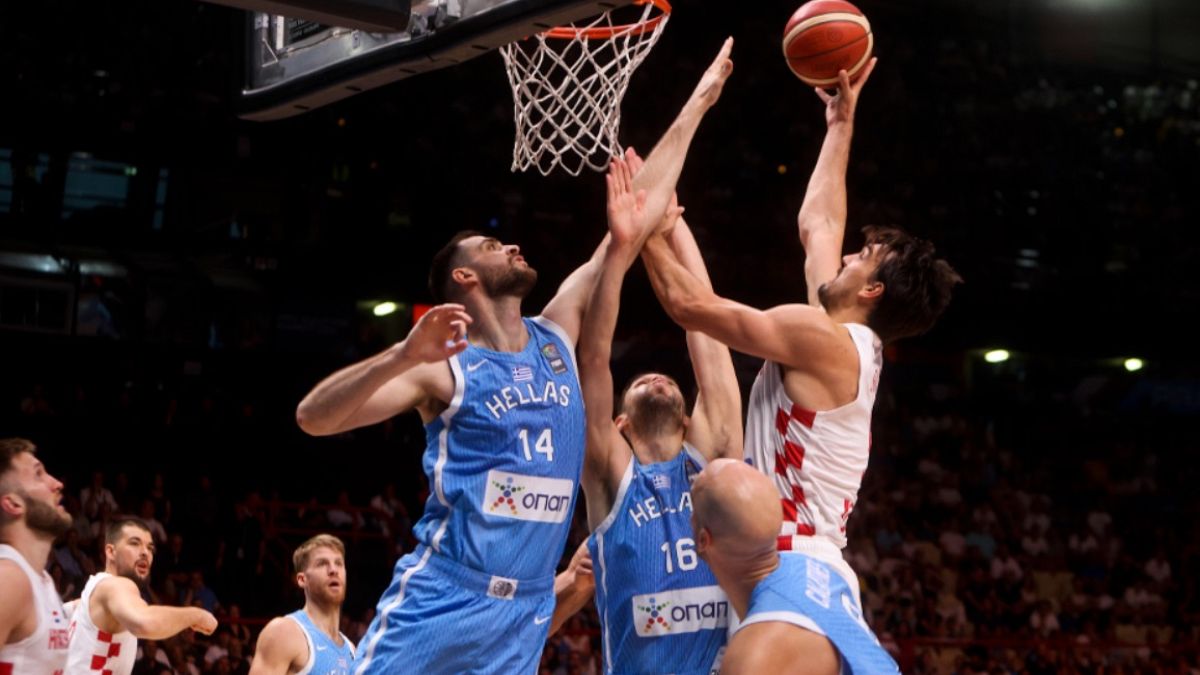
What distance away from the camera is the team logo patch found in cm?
454

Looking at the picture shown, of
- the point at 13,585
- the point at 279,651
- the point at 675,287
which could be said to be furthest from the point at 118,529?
the point at 675,287

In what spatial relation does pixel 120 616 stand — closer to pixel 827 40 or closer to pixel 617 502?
pixel 617 502

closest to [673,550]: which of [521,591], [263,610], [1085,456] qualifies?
[521,591]

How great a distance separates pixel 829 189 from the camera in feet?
17.1

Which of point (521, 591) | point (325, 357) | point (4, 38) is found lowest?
point (521, 591)

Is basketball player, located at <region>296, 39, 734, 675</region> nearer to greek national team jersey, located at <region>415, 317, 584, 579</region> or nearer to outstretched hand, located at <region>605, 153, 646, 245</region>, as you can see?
greek national team jersey, located at <region>415, 317, 584, 579</region>

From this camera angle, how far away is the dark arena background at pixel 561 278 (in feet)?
40.2

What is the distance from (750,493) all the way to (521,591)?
111 centimetres

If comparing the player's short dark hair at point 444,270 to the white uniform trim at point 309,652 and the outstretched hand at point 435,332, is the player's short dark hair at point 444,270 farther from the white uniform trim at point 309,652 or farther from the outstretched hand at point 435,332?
the white uniform trim at point 309,652

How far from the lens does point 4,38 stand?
44.3 ft

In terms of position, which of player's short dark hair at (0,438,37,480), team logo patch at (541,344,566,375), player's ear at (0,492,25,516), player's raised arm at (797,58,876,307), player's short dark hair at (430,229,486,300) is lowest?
player's ear at (0,492,25,516)

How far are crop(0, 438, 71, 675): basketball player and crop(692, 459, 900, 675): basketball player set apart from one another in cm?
227

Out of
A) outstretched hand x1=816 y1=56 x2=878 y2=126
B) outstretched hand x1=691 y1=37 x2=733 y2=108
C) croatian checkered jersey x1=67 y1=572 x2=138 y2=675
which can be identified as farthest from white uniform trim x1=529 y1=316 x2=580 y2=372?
croatian checkered jersey x1=67 y1=572 x2=138 y2=675

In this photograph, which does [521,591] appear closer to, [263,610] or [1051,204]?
[263,610]
